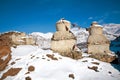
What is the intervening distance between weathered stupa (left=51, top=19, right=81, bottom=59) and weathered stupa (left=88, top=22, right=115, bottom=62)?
5.68 metres

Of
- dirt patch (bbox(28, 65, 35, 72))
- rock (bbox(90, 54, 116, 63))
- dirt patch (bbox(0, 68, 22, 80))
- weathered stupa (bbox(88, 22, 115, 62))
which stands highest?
weathered stupa (bbox(88, 22, 115, 62))

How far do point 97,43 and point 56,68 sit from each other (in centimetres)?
1781

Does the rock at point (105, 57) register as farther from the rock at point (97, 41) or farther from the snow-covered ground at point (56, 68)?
the snow-covered ground at point (56, 68)

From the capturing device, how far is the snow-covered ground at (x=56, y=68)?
30.7m

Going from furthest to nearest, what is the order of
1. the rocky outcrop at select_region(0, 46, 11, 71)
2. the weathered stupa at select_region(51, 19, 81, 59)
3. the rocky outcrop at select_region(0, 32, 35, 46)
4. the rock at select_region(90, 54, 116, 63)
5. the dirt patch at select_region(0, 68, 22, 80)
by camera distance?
1. the rocky outcrop at select_region(0, 32, 35, 46)
2. the rock at select_region(90, 54, 116, 63)
3. the weathered stupa at select_region(51, 19, 81, 59)
4. the rocky outcrop at select_region(0, 46, 11, 71)
5. the dirt patch at select_region(0, 68, 22, 80)

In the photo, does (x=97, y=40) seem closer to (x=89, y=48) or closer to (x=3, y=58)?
(x=89, y=48)

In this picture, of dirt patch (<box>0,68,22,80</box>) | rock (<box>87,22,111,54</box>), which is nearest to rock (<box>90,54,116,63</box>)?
rock (<box>87,22,111,54</box>)

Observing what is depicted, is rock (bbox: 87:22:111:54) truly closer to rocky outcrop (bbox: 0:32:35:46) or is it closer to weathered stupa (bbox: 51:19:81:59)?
weathered stupa (bbox: 51:19:81:59)

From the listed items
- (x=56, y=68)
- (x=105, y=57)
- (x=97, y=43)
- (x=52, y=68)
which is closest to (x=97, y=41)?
(x=97, y=43)

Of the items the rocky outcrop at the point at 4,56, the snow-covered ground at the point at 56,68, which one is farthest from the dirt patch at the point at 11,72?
the rocky outcrop at the point at 4,56

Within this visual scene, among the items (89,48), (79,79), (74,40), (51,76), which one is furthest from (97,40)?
(51,76)

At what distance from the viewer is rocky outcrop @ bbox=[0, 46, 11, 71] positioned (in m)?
36.3

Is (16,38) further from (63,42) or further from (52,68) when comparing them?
(52,68)

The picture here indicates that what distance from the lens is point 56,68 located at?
3344cm
